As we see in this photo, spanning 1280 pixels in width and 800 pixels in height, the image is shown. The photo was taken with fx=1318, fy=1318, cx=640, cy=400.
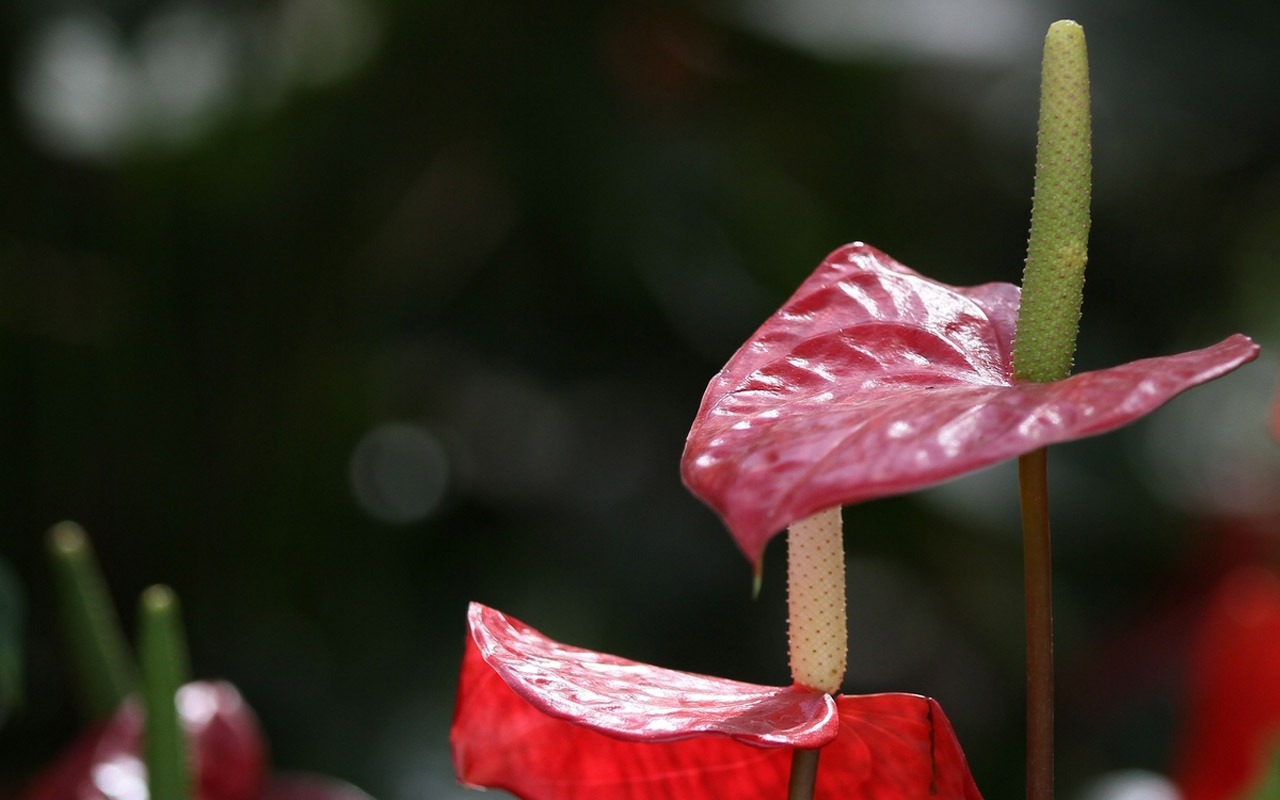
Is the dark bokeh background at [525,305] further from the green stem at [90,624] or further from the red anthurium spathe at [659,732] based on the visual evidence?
the red anthurium spathe at [659,732]

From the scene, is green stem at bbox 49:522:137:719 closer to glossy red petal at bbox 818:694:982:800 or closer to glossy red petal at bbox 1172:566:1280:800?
glossy red petal at bbox 818:694:982:800

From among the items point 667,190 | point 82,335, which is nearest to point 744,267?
point 667,190

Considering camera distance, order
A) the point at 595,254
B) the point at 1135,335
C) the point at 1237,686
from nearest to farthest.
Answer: the point at 1237,686 → the point at 595,254 → the point at 1135,335

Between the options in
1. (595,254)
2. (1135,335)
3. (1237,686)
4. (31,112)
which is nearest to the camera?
(1237,686)

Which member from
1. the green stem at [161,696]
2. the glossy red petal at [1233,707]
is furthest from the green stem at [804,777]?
the glossy red petal at [1233,707]

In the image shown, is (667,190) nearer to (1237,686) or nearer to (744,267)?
(744,267)

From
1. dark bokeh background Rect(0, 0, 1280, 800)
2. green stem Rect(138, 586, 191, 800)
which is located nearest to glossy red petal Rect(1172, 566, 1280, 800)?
dark bokeh background Rect(0, 0, 1280, 800)
